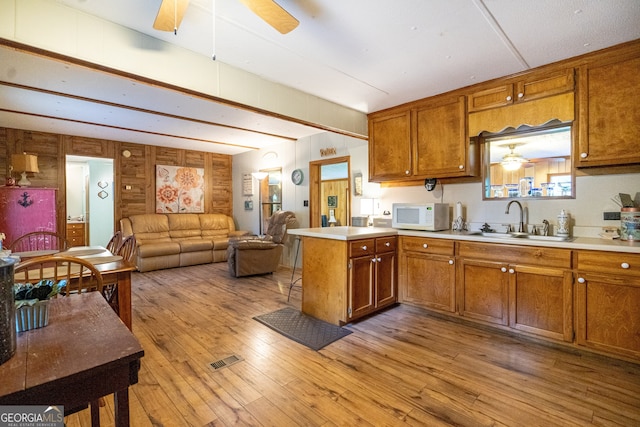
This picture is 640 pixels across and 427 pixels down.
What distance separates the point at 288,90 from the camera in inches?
121

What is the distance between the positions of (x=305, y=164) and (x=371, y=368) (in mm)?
4043

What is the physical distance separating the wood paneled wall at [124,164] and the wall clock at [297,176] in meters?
2.43

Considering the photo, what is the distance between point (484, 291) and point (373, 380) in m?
1.50

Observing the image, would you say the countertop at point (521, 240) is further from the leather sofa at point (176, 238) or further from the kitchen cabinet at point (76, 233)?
the kitchen cabinet at point (76, 233)

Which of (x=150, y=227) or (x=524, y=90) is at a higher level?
(x=524, y=90)

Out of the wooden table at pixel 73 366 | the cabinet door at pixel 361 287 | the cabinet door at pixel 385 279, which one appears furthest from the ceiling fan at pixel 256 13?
the cabinet door at pixel 385 279

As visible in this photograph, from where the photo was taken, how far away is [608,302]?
7.30 ft

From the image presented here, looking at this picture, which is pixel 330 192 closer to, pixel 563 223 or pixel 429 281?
pixel 429 281

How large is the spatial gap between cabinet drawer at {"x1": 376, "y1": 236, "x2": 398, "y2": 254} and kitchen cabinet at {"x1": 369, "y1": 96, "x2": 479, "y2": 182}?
33.0 inches

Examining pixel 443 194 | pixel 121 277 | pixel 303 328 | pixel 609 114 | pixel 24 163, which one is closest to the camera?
pixel 121 277

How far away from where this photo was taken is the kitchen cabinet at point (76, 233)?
6.50 m

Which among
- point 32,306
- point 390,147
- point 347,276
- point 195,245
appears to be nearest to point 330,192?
point 195,245

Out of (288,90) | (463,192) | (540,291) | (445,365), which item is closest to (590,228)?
(540,291)

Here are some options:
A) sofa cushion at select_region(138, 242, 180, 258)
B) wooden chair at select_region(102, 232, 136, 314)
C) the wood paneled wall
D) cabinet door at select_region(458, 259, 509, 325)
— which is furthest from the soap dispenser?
the wood paneled wall
